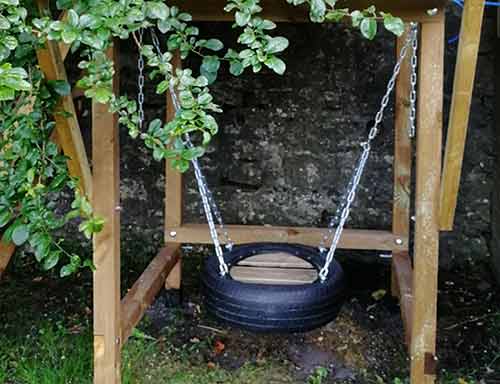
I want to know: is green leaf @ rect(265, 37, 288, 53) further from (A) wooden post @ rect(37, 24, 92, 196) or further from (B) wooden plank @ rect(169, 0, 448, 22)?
(A) wooden post @ rect(37, 24, 92, 196)

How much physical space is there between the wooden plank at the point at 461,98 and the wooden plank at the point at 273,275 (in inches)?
25.2

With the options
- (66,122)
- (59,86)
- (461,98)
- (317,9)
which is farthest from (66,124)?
(461,98)

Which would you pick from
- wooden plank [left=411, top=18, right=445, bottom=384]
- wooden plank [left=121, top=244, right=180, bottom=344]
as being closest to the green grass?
wooden plank [left=121, top=244, right=180, bottom=344]

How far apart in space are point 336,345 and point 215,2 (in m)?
1.52

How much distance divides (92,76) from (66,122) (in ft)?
0.99

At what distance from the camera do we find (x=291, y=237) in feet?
9.70

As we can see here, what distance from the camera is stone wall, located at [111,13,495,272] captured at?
10.9ft

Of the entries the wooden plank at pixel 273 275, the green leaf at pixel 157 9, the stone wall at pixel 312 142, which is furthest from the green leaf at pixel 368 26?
the stone wall at pixel 312 142

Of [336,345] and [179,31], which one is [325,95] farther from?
[179,31]

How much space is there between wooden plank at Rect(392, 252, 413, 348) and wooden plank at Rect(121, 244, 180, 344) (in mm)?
922

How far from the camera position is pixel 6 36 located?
4.91 ft

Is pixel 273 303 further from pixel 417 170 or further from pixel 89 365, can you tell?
pixel 89 365

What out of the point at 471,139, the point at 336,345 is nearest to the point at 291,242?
the point at 336,345

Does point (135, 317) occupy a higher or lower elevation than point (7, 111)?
lower
